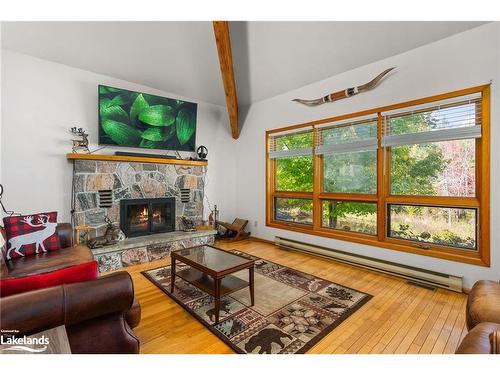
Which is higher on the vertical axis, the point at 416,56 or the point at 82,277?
the point at 416,56

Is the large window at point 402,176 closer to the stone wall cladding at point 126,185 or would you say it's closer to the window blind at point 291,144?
the window blind at point 291,144

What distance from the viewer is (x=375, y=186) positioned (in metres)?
3.48

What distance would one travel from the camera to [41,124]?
11.1 ft

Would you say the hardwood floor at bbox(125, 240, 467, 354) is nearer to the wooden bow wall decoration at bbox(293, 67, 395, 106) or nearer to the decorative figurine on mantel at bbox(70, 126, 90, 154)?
the decorative figurine on mantel at bbox(70, 126, 90, 154)

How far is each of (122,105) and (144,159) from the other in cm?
90

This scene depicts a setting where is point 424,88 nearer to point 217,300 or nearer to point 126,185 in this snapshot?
point 217,300

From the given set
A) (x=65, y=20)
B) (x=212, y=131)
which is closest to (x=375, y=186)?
(x=212, y=131)

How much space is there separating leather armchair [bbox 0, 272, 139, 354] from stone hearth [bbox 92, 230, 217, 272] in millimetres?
2269

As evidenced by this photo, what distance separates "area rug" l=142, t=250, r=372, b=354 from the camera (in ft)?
6.16

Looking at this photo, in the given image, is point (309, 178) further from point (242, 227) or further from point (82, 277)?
point (82, 277)

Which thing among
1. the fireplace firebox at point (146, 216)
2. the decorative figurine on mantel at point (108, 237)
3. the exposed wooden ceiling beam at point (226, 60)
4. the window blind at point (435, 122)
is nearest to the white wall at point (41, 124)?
the decorative figurine on mantel at point (108, 237)

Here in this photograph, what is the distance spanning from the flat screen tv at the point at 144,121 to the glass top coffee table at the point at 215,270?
2360 millimetres

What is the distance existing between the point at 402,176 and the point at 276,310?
2409 mm

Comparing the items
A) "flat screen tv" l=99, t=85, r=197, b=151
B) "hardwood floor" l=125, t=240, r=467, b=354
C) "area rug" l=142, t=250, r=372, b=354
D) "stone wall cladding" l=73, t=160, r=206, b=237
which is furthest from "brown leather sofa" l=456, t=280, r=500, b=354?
"flat screen tv" l=99, t=85, r=197, b=151
